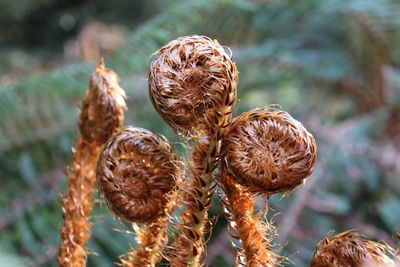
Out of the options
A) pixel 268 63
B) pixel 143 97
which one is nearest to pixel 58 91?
pixel 143 97

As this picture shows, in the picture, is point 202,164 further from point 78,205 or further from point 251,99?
point 251,99

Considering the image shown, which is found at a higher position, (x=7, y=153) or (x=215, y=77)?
→ (x=215, y=77)

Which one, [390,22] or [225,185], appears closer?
[225,185]

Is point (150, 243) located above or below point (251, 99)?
above

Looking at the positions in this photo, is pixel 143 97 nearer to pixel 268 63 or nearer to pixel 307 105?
pixel 268 63

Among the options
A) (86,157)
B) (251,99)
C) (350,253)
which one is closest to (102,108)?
(86,157)

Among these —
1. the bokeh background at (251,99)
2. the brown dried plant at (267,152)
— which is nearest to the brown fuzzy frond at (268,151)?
the brown dried plant at (267,152)

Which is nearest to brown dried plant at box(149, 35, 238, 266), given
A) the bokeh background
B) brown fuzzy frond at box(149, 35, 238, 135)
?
brown fuzzy frond at box(149, 35, 238, 135)
